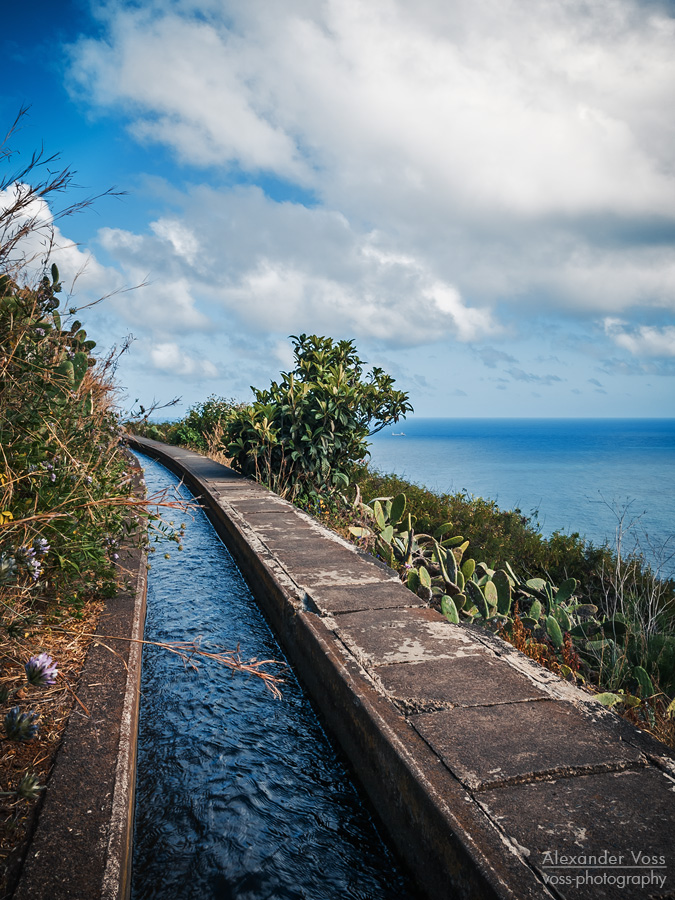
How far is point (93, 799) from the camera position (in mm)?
1771

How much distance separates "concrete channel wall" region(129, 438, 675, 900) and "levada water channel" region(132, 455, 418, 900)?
132 millimetres

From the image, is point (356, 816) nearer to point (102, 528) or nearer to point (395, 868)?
point (395, 868)

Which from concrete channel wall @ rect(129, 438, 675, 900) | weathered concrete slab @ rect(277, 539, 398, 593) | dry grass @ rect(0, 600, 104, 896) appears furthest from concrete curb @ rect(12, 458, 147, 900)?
weathered concrete slab @ rect(277, 539, 398, 593)

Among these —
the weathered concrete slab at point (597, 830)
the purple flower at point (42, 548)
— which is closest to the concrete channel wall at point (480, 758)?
the weathered concrete slab at point (597, 830)

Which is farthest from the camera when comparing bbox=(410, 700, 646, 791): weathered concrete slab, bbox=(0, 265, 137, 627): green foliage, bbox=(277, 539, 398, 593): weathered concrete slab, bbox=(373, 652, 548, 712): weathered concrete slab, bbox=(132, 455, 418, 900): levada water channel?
bbox=(277, 539, 398, 593): weathered concrete slab

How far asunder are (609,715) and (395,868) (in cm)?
110

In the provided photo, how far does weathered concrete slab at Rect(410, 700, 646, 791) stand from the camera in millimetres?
1927

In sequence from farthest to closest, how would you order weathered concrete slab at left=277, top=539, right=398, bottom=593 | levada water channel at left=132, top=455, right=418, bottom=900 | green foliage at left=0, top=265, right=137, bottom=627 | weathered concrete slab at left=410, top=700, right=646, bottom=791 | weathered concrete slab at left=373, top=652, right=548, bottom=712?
1. weathered concrete slab at left=277, top=539, right=398, bottom=593
2. green foliage at left=0, top=265, right=137, bottom=627
3. weathered concrete slab at left=373, top=652, right=548, bottom=712
4. weathered concrete slab at left=410, top=700, right=646, bottom=791
5. levada water channel at left=132, top=455, right=418, bottom=900

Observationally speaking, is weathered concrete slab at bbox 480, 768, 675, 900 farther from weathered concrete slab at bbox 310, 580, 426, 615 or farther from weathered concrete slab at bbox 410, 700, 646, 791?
weathered concrete slab at bbox 310, 580, 426, 615

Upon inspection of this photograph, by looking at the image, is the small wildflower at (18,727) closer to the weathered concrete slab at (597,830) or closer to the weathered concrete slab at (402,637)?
the weathered concrete slab at (597,830)

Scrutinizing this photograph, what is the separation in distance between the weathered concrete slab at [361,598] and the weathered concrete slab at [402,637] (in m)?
0.10

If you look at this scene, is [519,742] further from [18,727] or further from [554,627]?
[554,627]

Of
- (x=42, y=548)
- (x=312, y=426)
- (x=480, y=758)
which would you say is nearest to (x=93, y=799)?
(x=42, y=548)

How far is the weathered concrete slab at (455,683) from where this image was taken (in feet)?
7.81
